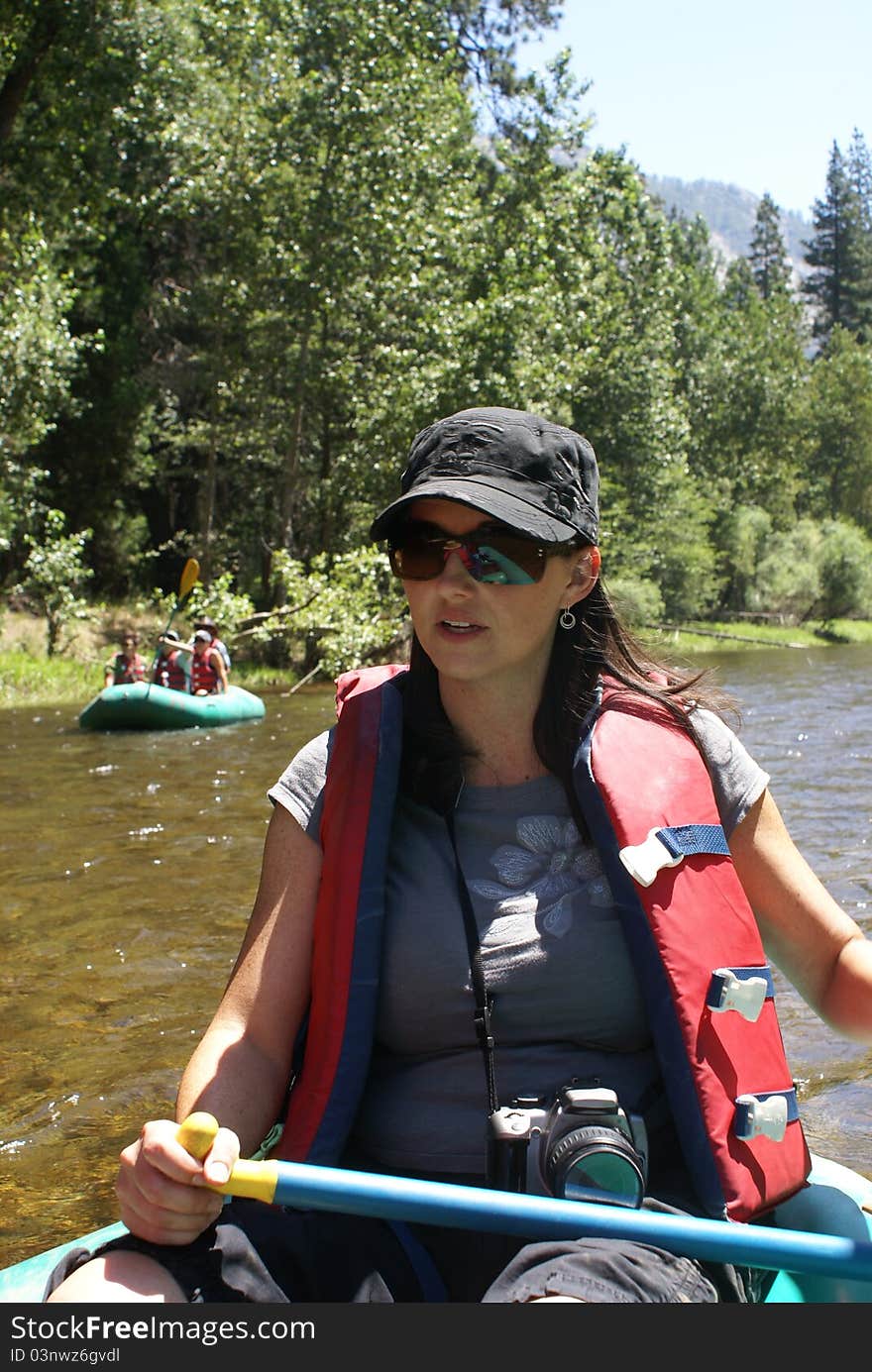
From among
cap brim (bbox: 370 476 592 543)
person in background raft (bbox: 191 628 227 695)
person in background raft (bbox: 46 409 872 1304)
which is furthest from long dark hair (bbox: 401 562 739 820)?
person in background raft (bbox: 191 628 227 695)

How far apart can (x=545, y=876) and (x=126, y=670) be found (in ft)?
41.3

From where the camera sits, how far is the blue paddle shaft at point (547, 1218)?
1.48m

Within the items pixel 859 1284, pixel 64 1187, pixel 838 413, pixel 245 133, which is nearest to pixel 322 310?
pixel 245 133

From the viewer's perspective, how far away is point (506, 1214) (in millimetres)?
1480

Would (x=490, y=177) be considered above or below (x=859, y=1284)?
above

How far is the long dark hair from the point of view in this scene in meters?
1.96

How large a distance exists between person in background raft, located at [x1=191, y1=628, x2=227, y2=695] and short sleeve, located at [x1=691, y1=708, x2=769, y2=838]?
11838 millimetres

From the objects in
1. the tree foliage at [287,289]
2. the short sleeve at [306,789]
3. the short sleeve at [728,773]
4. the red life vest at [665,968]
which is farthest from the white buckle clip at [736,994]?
the tree foliage at [287,289]

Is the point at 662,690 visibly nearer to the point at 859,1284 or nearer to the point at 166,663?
the point at 859,1284

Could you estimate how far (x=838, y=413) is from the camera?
45719 millimetres

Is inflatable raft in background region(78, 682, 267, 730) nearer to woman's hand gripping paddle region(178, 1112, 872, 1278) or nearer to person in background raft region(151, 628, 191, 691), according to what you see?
person in background raft region(151, 628, 191, 691)

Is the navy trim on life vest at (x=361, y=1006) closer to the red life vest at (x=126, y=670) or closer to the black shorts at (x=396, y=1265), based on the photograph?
the black shorts at (x=396, y=1265)

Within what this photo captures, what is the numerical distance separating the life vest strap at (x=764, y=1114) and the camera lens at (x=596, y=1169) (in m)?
0.17

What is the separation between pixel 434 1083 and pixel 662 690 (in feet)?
2.23
